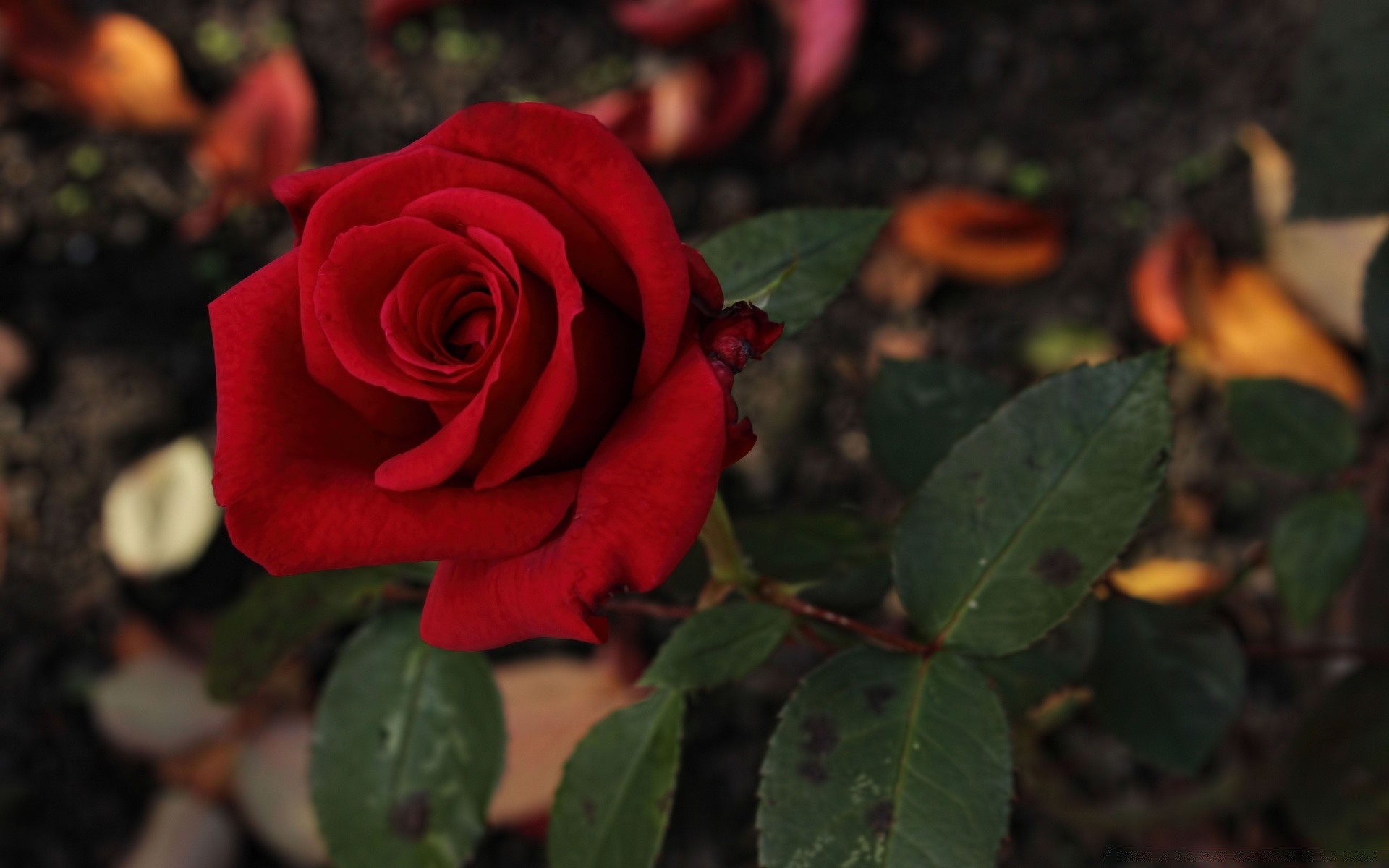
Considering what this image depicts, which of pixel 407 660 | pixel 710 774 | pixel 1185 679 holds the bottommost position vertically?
pixel 710 774

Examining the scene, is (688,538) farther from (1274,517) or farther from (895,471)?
(1274,517)

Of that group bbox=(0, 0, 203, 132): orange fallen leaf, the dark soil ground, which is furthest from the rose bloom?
bbox=(0, 0, 203, 132): orange fallen leaf

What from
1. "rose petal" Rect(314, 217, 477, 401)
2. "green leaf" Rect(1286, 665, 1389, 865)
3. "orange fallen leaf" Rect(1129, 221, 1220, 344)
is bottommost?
"green leaf" Rect(1286, 665, 1389, 865)

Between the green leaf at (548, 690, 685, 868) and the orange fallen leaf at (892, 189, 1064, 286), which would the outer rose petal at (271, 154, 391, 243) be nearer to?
the green leaf at (548, 690, 685, 868)

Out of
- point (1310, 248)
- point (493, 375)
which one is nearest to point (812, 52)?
point (1310, 248)

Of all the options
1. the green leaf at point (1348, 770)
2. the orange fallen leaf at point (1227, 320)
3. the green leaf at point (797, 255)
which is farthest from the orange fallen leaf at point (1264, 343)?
the green leaf at point (797, 255)

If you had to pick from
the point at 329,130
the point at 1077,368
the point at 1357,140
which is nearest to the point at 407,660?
the point at 1077,368

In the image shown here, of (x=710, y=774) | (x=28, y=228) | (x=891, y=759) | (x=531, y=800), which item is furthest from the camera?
(x=28, y=228)
